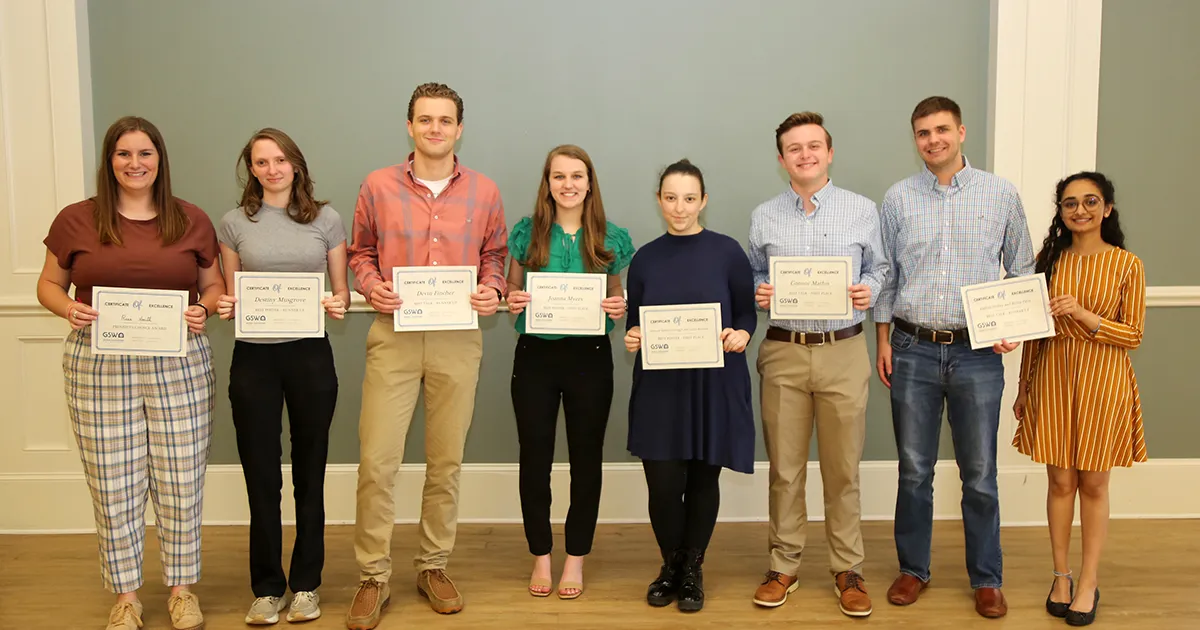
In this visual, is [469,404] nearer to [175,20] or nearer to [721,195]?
[721,195]

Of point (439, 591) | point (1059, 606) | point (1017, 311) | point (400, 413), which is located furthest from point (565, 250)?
point (1059, 606)

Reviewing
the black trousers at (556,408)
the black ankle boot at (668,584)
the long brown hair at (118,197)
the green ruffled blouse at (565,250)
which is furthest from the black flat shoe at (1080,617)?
the long brown hair at (118,197)

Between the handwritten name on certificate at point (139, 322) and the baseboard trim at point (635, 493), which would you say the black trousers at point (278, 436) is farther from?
the baseboard trim at point (635, 493)

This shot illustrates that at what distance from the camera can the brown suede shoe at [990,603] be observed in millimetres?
2738

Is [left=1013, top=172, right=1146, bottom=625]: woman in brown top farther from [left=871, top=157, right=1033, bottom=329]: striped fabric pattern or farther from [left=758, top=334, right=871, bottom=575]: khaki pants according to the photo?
[left=758, top=334, right=871, bottom=575]: khaki pants

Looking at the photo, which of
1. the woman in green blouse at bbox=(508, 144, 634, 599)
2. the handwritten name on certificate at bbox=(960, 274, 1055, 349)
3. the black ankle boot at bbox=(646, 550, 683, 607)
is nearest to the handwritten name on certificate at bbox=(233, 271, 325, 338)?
the woman in green blouse at bbox=(508, 144, 634, 599)

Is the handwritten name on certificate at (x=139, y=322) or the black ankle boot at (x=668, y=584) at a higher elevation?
the handwritten name on certificate at (x=139, y=322)

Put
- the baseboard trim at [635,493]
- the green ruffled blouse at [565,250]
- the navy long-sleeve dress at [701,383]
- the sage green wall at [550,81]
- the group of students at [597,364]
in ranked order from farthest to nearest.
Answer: the baseboard trim at [635,493], the sage green wall at [550,81], the green ruffled blouse at [565,250], the navy long-sleeve dress at [701,383], the group of students at [597,364]

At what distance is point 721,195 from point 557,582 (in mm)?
1956

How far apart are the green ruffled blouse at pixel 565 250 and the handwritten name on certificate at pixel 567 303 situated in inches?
2.7

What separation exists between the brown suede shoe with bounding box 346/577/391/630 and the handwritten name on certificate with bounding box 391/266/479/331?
95 cm

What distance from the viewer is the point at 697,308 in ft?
8.56

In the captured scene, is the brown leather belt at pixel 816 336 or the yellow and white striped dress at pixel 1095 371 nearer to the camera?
the yellow and white striped dress at pixel 1095 371

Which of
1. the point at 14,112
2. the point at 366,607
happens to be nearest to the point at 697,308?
the point at 366,607
